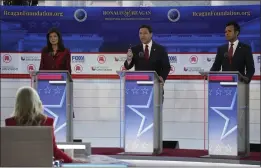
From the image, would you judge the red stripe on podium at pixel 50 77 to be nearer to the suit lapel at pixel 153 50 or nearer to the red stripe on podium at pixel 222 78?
the suit lapel at pixel 153 50

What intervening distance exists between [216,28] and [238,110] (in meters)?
1.47

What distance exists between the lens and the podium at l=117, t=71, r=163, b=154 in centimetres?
930

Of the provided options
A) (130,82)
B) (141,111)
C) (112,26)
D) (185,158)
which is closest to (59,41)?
(112,26)

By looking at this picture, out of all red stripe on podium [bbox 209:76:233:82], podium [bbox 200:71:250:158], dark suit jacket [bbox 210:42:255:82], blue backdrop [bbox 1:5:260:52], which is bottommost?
podium [bbox 200:71:250:158]

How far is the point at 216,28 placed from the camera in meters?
10.1

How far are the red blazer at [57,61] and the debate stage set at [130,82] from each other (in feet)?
1.13

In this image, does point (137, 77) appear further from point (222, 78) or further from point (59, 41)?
point (59, 41)

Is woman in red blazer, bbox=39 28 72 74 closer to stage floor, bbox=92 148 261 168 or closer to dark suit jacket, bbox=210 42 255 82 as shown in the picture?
stage floor, bbox=92 148 261 168

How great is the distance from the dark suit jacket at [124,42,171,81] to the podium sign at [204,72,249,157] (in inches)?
33.3

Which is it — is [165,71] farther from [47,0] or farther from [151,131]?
[47,0]

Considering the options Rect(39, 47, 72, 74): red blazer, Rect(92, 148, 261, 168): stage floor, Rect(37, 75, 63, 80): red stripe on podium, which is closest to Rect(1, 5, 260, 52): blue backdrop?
Rect(39, 47, 72, 74): red blazer

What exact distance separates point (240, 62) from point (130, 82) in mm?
1463

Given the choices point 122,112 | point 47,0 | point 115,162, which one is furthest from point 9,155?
point 47,0

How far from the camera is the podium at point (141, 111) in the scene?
930cm
